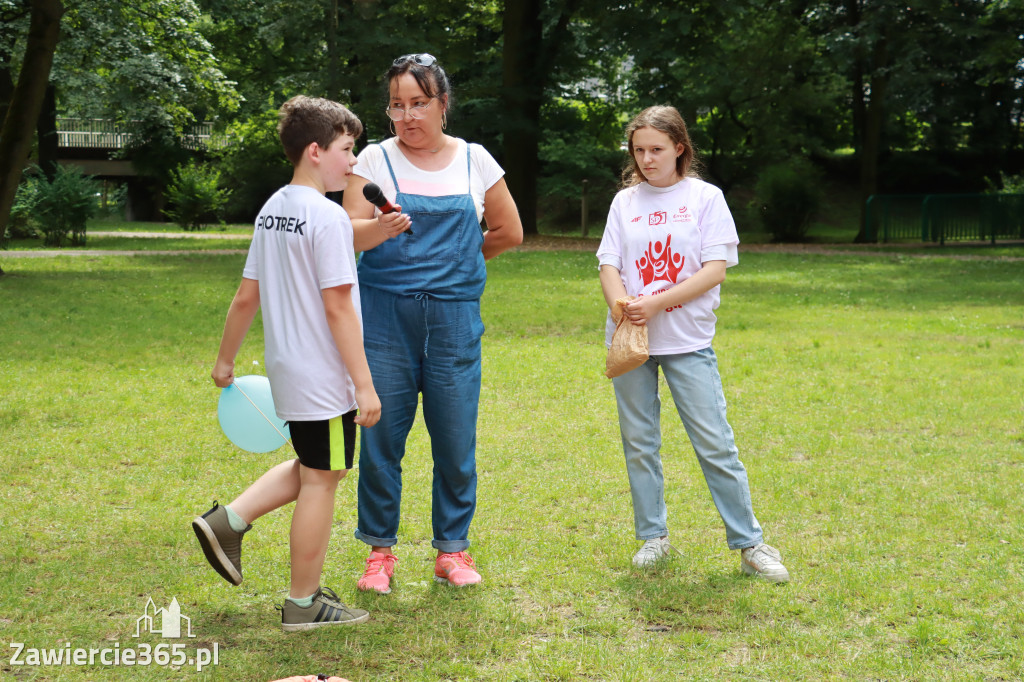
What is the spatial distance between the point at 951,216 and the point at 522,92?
1185 centimetres

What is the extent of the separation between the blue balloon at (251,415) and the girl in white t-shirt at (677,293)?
1390 millimetres

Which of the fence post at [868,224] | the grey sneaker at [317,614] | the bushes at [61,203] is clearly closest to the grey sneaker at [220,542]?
the grey sneaker at [317,614]

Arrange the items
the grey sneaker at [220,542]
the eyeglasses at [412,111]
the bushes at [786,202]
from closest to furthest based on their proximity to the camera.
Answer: the grey sneaker at [220,542] → the eyeglasses at [412,111] → the bushes at [786,202]

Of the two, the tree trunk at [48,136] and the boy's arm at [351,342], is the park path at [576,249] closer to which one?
the tree trunk at [48,136]

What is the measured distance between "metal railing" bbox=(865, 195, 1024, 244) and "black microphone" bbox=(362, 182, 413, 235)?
1069 inches

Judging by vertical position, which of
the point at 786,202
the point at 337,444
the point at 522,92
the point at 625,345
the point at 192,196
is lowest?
the point at 337,444

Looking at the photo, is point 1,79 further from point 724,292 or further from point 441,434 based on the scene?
point 441,434

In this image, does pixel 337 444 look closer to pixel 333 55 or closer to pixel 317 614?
pixel 317 614

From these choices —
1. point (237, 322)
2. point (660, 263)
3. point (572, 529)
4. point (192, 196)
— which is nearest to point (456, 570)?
point (572, 529)

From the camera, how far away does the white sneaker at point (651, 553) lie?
4434 mm

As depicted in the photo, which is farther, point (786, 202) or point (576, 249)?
point (786, 202)

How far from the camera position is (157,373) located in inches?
361

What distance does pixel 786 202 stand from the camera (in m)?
29.1

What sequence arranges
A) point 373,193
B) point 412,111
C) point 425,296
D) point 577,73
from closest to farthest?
point 373,193 < point 412,111 < point 425,296 < point 577,73
